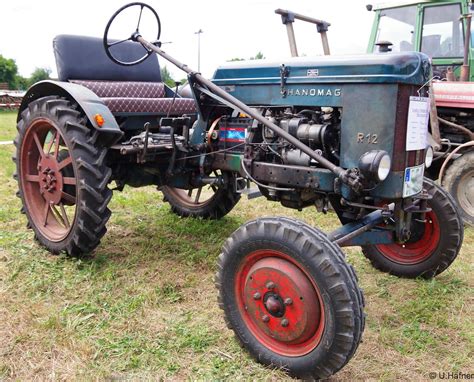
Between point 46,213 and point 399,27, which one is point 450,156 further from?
point 46,213

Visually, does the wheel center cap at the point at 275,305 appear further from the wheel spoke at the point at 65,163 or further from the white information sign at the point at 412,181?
the wheel spoke at the point at 65,163

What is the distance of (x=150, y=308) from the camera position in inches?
109

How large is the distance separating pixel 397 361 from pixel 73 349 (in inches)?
A: 61.3

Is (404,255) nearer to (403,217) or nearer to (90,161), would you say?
(403,217)

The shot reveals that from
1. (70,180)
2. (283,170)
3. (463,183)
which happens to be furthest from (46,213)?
(463,183)

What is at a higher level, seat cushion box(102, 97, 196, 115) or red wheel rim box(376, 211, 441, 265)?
seat cushion box(102, 97, 196, 115)

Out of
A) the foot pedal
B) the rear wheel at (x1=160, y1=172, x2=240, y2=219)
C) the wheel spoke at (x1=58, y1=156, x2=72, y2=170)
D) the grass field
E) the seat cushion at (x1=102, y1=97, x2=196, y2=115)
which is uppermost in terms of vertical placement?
the seat cushion at (x1=102, y1=97, x2=196, y2=115)

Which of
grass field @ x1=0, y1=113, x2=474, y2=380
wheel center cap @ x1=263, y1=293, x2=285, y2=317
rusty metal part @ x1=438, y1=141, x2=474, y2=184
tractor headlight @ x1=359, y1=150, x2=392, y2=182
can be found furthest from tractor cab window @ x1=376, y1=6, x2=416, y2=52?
wheel center cap @ x1=263, y1=293, x2=285, y2=317

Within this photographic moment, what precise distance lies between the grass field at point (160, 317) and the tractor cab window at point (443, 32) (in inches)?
90.7

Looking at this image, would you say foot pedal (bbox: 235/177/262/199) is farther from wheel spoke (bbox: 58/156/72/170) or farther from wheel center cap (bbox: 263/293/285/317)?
wheel spoke (bbox: 58/156/72/170)

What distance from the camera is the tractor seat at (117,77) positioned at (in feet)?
12.3

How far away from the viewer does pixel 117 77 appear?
173 inches

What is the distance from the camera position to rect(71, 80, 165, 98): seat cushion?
13.1 feet

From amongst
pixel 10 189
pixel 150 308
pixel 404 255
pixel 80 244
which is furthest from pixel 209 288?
pixel 10 189
